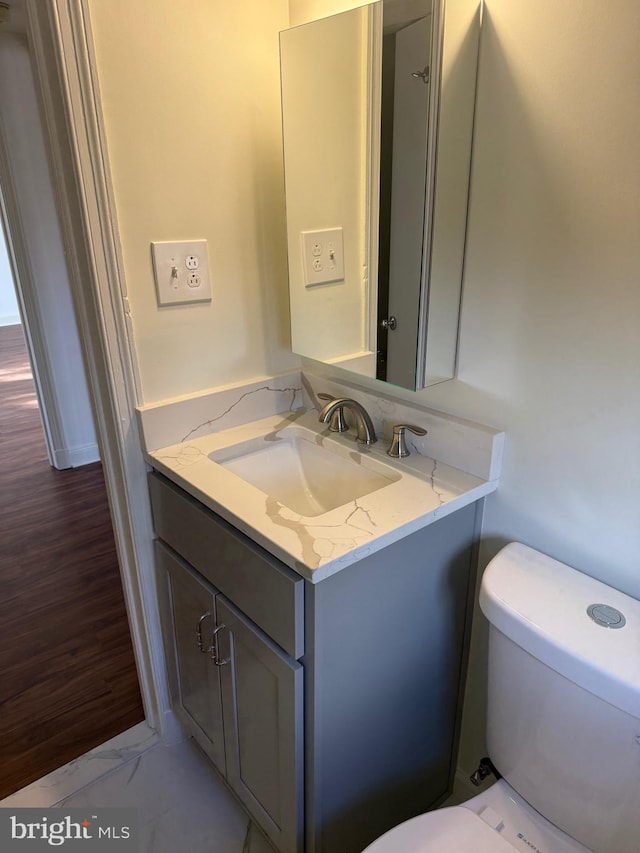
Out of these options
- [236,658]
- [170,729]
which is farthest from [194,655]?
[170,729]

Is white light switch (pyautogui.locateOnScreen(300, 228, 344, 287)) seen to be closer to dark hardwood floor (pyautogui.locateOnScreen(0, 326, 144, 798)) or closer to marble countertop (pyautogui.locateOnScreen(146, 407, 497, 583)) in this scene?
marble countertop (pyautogui.locateOnScreen(146, 407, 497, 583))

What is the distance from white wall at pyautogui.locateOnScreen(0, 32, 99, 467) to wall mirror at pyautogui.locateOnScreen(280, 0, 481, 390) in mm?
1598

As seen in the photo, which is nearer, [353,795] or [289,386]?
[353,795]

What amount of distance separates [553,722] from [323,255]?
108 centimetres

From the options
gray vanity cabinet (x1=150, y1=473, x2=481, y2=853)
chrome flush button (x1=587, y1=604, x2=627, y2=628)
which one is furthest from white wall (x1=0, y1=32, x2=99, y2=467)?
chrome flush button (x1=587, y1=604, x2=627, y2=628)

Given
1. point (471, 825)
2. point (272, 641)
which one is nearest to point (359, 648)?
point (272, 641)

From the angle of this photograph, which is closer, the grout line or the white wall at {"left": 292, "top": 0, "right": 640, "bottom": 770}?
the white wall at {"left": 292, "top": 0, "right": 640, "bottom": 770}

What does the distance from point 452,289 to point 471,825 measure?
0.97m

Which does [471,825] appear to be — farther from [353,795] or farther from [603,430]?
[603,430]

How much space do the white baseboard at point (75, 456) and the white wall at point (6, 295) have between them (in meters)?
4.35

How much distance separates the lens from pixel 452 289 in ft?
3.71

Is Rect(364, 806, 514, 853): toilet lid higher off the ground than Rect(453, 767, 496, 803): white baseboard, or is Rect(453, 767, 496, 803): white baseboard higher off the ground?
Rect(364, 806, 514, 853): toilet lid

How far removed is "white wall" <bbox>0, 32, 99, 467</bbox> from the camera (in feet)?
8.92

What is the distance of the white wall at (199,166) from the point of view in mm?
1148
